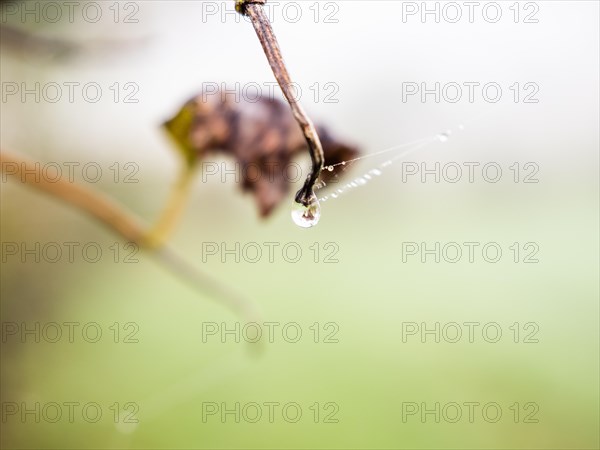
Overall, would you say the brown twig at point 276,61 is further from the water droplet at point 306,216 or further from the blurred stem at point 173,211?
the blurred stem at point 173,211

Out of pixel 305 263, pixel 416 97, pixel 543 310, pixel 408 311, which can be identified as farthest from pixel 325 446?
pixel 416 97

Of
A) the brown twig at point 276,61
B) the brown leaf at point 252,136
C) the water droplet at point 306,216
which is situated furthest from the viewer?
the brown leaf at point 252,136

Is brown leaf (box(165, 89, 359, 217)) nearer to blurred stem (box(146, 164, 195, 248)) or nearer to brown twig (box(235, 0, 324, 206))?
blurred stem (box(146, 164, 195, 248))

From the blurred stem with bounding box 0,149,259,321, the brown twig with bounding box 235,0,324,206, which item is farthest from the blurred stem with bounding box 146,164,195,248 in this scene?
the brown twig with bounding box 235,0,324,206

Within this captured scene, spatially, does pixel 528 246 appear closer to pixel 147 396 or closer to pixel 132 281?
pixel 132 281

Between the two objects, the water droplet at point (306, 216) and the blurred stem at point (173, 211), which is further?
the blurred stem at point (173, 211)

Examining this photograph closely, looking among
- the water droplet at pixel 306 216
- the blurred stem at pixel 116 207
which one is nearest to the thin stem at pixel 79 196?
the blurred stem at pixel 116 207

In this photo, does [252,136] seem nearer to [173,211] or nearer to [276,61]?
[173,211]
